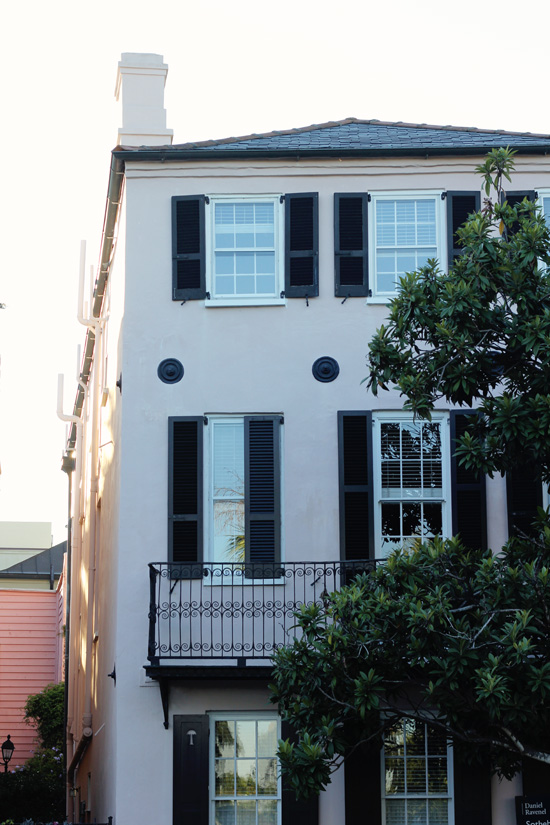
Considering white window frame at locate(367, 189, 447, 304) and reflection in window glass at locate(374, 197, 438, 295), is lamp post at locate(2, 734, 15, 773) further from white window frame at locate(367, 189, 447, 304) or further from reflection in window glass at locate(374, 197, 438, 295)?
reflection in window glass at locate(374, 197, 438, 295)

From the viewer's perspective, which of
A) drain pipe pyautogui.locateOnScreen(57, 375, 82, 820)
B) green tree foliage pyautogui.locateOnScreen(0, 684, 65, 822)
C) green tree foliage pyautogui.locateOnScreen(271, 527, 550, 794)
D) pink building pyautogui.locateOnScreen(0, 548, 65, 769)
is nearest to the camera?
green tree foliage pyautogui.locateOnScreen(271, 527, 550, 794)

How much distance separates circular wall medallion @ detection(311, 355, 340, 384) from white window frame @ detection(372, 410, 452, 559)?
0.68 meters

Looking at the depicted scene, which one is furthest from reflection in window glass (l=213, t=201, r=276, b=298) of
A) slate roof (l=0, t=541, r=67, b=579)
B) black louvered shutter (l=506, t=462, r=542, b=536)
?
slate roof (l=0, t=541, r=67, b=579)

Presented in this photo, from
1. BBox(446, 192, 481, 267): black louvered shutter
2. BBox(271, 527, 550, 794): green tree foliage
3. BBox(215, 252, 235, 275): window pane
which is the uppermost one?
BBox(446, 192, 481, 267): black louvered shutter

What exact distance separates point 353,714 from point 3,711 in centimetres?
2149

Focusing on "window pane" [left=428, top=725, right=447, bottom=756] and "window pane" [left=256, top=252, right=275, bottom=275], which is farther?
"window pane" [left=256, top=252, right=275, bottom=275]

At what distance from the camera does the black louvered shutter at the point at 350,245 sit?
621 inches

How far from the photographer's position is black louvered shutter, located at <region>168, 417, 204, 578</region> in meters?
15.0

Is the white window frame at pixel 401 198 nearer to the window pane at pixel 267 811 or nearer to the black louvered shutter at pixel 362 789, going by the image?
the black louvered shutter at pixel 362 789

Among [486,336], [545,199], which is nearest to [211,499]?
[486,336]

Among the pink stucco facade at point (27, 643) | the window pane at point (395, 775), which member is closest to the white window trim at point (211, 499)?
the window pane at point (395, 775)

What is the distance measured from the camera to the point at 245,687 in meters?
14.8

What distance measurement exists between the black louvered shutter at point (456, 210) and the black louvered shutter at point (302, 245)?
5.18 ft

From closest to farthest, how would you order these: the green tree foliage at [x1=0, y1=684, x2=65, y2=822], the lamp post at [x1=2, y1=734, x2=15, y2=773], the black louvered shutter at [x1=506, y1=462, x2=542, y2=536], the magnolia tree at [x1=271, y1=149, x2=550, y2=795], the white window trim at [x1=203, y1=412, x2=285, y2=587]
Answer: the magnolia tree at [x1=271, y1=149, x2=550, y2=795]
the white window trim at [x1=203, y1=412, x2=285, y2=587]
the black louvered shutter at [x1=506, y1=462, x2=542, y2=536]
the green tree foliage at [x1=0, y1=684, x2=65, y2=822]
the lamp post at [x1=2, y1=734, x2=15, y2=773]
